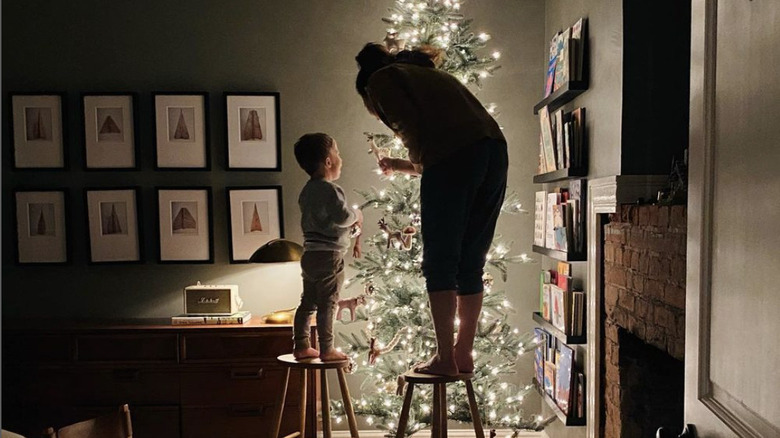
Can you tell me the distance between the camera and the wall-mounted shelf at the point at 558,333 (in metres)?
3.24

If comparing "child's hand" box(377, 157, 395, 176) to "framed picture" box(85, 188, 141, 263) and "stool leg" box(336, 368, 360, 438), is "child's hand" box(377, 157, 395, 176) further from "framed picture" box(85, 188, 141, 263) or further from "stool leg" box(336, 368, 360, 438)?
"framed picture" box(85, 188, 141, 263)

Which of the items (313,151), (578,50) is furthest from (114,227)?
(578,50)

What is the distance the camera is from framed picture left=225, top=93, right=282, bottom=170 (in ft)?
13.8

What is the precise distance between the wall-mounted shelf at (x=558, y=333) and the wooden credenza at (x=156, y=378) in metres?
1.25

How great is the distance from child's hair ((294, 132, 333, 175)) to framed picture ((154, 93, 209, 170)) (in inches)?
53.3

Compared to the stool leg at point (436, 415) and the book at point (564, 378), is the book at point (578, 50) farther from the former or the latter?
the stool leg at point (436, 415)

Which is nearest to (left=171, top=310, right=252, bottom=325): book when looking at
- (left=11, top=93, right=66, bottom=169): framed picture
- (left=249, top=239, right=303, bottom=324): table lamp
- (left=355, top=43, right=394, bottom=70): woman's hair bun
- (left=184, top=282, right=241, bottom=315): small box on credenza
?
(left=184, top=282, right=241, bottom=315): small box on credenza

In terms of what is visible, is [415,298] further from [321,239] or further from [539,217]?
[539,217]

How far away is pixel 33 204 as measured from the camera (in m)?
4.20

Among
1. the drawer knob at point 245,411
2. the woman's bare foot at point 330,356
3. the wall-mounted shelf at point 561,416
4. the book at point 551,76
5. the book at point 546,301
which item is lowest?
the drawer knob at point 245,411

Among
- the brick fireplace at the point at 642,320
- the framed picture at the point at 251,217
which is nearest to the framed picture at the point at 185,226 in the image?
the framed picture at the point at 251,217

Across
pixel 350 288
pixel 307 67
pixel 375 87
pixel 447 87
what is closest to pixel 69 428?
pixel 375 87

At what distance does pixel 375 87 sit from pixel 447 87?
0.21 m

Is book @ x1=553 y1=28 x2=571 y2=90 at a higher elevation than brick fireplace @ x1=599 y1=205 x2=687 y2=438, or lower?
higher
